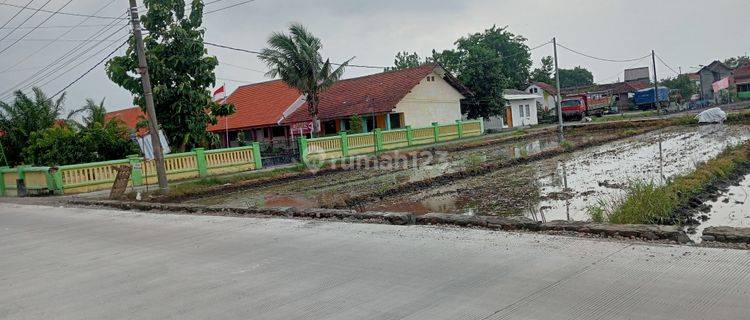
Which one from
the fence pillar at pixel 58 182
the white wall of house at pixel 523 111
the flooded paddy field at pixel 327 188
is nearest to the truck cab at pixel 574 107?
the white wall of house at pixel 523 111

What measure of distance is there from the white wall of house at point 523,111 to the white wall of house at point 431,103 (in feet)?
31.1

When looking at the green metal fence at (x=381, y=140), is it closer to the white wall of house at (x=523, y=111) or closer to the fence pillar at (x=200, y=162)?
the fence pillar at (x=200, y=162)

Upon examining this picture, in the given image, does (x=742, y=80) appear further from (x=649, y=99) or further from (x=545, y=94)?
(x=545, y=94)

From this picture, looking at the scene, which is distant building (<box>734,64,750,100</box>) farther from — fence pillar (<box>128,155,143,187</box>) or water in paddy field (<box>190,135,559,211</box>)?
fence pillar (<box>128,155,143,187</box>)

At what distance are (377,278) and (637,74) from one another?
92.0 m

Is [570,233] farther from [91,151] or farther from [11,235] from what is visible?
[91,151]

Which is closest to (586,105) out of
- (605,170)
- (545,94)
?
(545,94)

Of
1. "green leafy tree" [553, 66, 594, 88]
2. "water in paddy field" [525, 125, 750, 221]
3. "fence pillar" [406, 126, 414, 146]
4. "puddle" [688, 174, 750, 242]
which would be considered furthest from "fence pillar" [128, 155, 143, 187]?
"green leafy tree" [553, 66, 594, 88]

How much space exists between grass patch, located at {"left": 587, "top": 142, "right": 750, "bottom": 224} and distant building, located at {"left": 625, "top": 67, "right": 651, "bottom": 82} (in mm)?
80744

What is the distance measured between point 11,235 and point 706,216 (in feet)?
39.6

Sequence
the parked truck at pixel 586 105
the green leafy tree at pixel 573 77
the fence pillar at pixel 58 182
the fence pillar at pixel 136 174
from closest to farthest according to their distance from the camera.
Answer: the fence pillar at pixel 58 182 → the fence pillar at pixel 136 174 → the parked truck at pixel 586 105 → the green leafy tree at pixel 573 77

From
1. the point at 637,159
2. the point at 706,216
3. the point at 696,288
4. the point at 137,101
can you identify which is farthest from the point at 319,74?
the point at 696,288

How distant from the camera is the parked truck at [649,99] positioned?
58281mm

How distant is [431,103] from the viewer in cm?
3800
